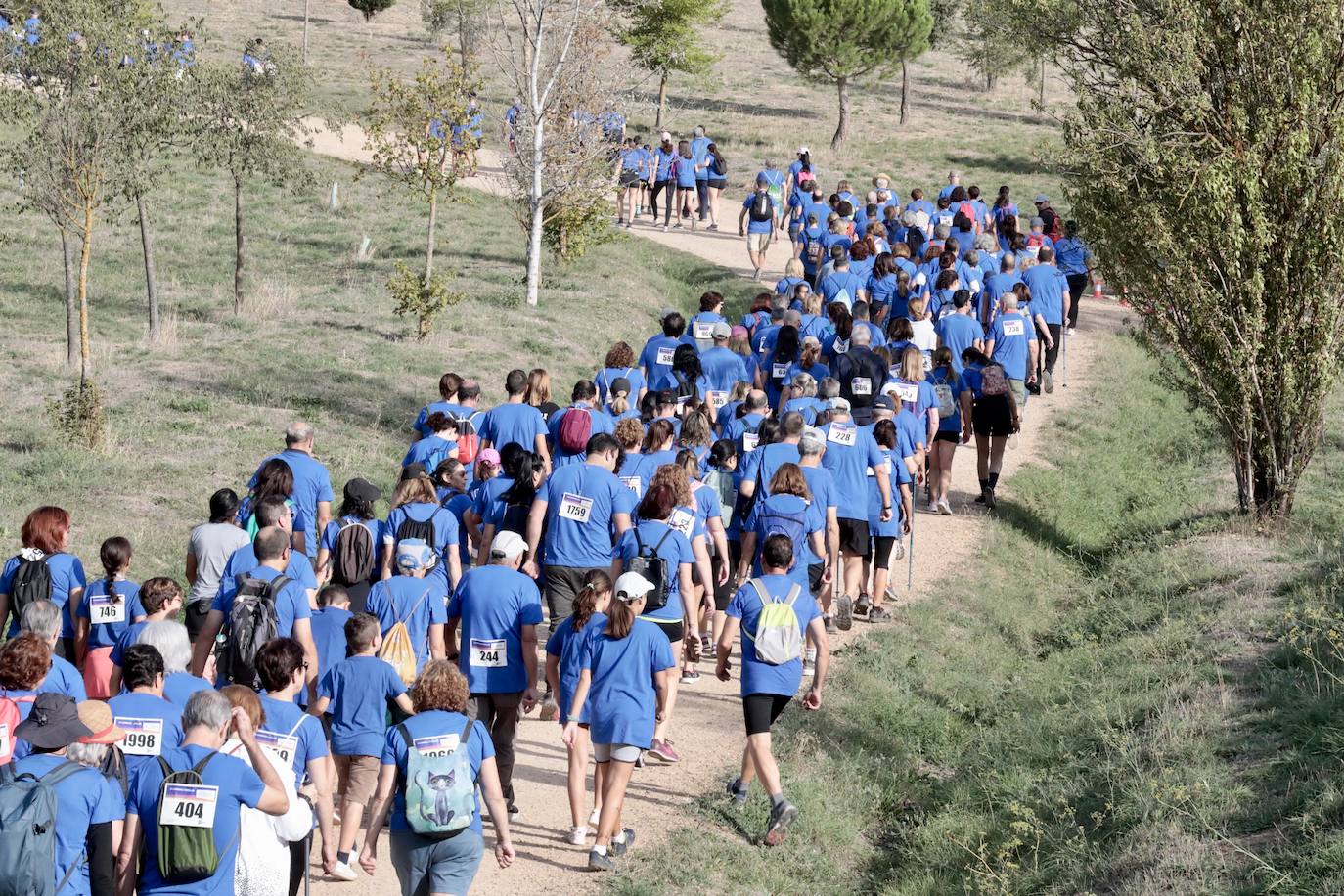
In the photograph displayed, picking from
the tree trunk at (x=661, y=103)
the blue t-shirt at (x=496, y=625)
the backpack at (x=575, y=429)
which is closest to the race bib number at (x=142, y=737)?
the blue t-shirt at (x=496, y=625)

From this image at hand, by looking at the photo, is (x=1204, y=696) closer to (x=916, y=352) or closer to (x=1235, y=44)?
(x=916, y=352)

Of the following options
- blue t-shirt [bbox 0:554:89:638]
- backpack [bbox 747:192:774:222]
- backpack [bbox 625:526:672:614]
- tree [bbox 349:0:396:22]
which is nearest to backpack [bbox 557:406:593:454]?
backpack [bbox 625:526:672:614]

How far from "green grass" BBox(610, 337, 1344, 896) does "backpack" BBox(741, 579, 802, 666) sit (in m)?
1.22

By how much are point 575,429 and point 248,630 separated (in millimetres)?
3423

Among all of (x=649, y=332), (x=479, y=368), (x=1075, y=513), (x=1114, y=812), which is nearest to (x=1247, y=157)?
(x=1075, y=513)

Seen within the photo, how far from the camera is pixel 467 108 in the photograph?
24.7 m

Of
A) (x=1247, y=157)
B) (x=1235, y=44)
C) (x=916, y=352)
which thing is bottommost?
(x=916, y=352)

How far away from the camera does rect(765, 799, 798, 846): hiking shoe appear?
910 cm

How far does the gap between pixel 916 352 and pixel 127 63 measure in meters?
10.6

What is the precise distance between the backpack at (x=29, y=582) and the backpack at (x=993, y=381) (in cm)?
986

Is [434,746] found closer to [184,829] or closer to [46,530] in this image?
[184,829]

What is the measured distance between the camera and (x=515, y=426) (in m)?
12.1

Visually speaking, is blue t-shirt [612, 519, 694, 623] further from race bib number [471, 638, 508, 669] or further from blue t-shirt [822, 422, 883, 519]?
blue t-shirt [822, 422, 883, 519]

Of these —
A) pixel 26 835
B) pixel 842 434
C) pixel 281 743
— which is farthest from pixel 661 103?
pixel 26 835
